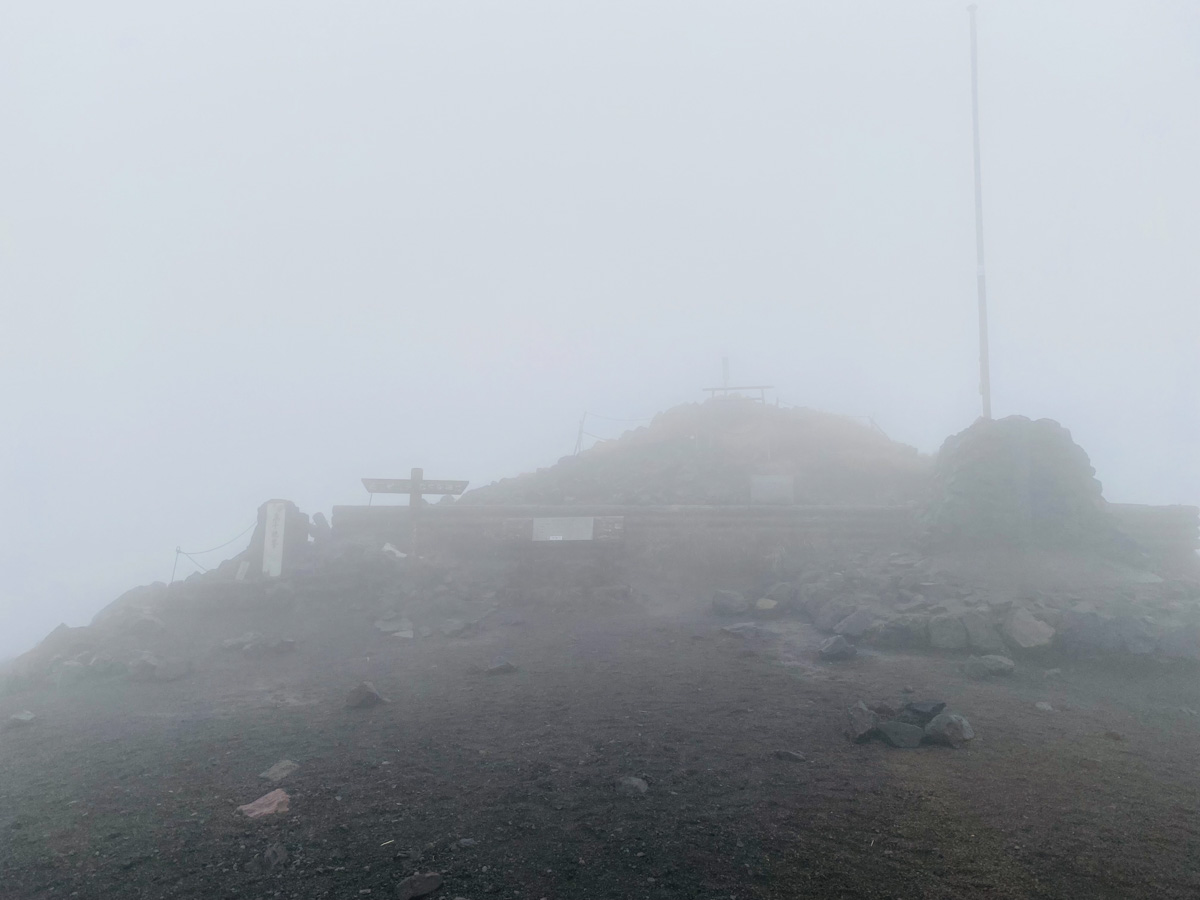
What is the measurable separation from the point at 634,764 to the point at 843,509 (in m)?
12.3

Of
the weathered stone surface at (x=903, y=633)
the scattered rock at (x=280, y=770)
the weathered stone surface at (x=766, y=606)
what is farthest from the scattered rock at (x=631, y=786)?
the weathered stone surface at (x=766, y=606)

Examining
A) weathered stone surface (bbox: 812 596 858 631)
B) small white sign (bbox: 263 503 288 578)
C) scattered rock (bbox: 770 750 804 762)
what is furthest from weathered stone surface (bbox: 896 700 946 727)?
small white sign (bbox: 263 503 288 578)

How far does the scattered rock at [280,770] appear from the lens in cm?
743

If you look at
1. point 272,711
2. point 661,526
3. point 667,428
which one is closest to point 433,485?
point 661,526

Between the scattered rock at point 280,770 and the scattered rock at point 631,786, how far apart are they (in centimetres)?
325

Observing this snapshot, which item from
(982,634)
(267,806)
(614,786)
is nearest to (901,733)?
(614,786)

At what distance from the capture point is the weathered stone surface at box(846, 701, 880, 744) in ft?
25.5

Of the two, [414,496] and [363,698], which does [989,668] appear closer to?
[363,698]

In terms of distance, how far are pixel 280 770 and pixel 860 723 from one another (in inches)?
227

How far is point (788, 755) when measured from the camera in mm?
7453

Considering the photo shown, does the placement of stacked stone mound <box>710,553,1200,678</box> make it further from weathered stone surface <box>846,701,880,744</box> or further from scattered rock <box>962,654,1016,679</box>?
weathered stone surface <box>846,701,880,744</box>

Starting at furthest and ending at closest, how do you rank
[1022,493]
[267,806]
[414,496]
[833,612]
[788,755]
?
1. [414,496]
2. [1022,493]
3. [833,612]
4. [788,755]
5. [267,806]

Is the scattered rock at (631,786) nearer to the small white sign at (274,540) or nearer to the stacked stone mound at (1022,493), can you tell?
the small white sign at (274,540)

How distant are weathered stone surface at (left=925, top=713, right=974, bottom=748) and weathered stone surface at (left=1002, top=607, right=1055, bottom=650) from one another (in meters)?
3.98
